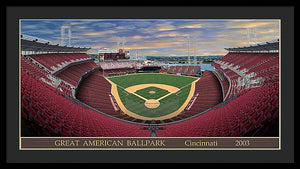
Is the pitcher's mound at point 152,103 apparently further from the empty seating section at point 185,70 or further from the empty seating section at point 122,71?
the empty seating section at point 122,71

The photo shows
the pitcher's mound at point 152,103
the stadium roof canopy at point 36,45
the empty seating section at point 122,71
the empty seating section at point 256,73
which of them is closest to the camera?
the empty seating section at point 256,73

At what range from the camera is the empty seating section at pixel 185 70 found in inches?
946

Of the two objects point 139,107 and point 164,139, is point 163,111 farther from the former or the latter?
point 164,139

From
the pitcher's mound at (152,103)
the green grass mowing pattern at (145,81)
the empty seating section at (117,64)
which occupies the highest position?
the empty seating section at (117,64)

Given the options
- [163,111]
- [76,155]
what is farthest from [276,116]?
[163,111]

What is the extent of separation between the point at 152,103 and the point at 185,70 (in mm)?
16161

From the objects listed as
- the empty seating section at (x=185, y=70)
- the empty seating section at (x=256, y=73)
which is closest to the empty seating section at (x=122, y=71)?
the empty seating section at (x=185, y=70)

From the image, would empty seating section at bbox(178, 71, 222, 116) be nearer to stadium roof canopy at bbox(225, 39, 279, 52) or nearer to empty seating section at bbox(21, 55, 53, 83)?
stadium roof canopy at bbox(225, 39, 279, 52)

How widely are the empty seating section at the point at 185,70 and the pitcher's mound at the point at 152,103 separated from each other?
14508mm

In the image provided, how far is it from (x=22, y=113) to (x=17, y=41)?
2078mm

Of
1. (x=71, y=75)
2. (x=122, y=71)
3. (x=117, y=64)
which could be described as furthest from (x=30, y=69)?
(x=117, y=64)

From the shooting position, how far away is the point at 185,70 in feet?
84.1

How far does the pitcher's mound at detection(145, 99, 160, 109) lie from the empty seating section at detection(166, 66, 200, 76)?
14508 mm

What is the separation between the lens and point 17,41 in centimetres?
391
